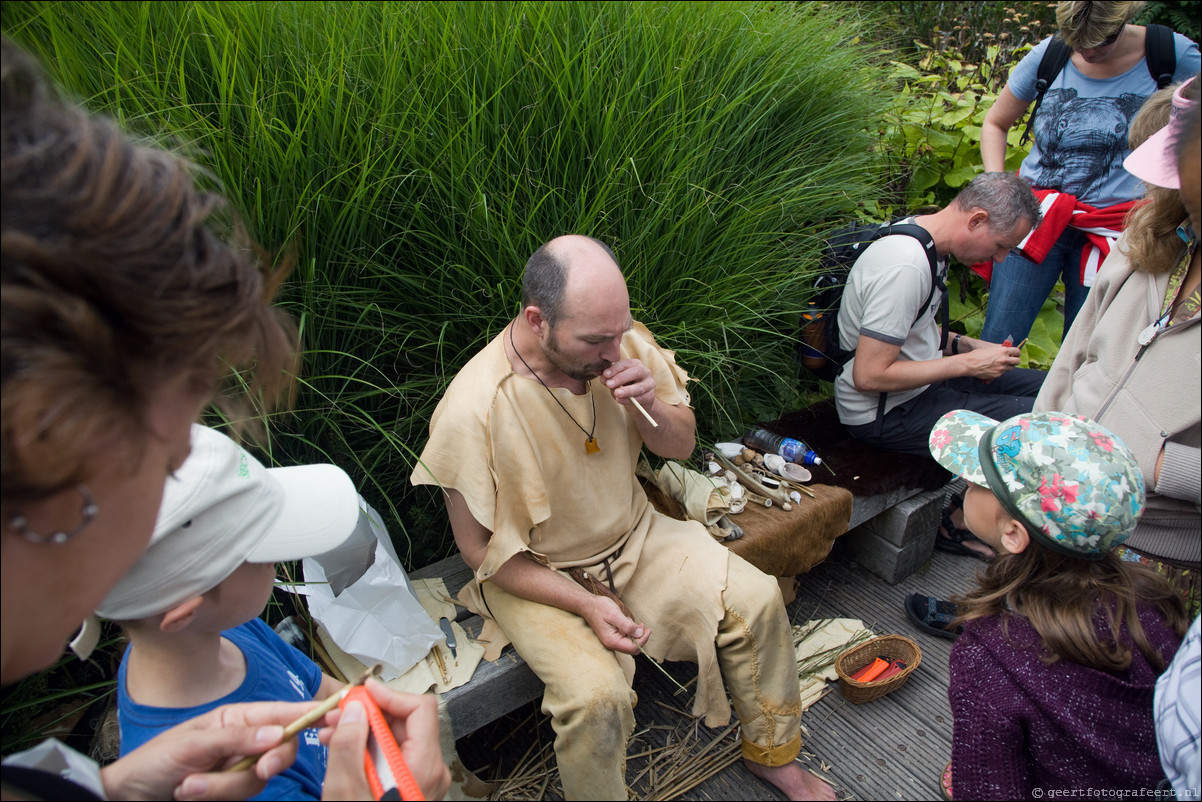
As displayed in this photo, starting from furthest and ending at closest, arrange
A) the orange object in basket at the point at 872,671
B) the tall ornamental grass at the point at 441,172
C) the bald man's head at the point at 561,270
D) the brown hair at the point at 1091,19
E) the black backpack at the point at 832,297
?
the black backpack at the point at 832,297
the brown hair at the point at 1091,19
the orange object in basket at the point at 872,671
the tall ornamental grass at the point at 441,172
the bald man's head at the point at 561,270

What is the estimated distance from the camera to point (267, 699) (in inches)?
57.2

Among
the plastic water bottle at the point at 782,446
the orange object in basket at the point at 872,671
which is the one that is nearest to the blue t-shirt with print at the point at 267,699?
the orange object in basket at the point at 872,671

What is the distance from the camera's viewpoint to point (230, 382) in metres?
2.45

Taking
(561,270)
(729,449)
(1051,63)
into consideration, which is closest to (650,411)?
(561,270)

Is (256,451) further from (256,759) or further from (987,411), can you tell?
(987,411)

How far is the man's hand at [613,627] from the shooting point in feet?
7.01

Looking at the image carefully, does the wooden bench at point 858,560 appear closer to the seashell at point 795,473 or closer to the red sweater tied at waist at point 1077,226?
the seashell at point 795,473

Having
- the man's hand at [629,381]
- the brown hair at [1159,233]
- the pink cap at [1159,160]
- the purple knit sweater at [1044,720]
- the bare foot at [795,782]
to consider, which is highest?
the pink cap at [1159,160]

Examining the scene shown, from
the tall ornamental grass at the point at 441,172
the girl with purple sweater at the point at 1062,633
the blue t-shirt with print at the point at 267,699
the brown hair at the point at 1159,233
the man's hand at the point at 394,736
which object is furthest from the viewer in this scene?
the tall ornamental grass at the point at 441,172

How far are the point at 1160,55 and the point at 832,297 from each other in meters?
1.75

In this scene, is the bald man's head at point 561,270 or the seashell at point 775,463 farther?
the seashell at point 775,463

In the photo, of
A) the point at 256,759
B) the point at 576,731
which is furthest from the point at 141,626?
the point at 576,731

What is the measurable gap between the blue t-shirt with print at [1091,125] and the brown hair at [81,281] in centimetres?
395

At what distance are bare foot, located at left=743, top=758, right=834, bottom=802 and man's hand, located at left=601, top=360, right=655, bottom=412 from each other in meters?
1.27
